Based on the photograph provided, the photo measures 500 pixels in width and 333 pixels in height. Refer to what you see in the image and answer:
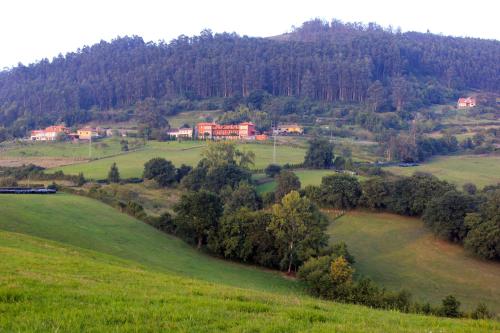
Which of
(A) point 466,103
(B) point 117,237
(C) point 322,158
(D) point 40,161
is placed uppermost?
(A) point 466,103

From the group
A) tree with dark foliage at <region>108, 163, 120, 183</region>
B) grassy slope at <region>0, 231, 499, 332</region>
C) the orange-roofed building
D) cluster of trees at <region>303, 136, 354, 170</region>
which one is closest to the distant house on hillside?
the orange-roofed building

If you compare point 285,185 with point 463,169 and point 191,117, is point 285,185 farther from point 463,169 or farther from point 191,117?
point 191,117

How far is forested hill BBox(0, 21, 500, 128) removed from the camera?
142875 mm

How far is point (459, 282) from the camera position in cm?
3456

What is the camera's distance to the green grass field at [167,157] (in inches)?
2800

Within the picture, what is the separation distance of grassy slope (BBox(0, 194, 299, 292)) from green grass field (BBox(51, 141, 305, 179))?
1104 inches

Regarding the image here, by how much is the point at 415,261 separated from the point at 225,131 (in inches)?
2714

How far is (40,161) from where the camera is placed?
79000 millimetres

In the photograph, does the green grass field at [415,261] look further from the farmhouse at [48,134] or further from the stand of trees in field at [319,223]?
the farmhouse at [48,134]

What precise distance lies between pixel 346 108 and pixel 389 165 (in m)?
50.3

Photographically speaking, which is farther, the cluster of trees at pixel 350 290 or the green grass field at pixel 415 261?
the green grass field at pixel 415 261

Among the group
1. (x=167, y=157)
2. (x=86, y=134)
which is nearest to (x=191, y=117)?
(x=86, y=134)

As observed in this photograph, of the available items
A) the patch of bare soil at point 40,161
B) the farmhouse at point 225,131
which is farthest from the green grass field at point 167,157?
the farmhouse at point 225,131

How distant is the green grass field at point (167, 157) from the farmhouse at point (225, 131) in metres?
7.40
